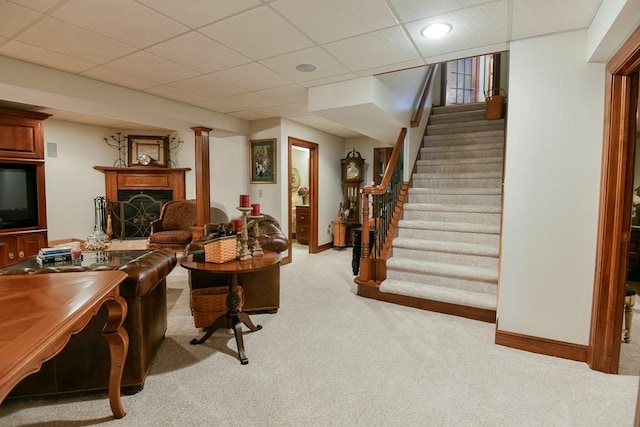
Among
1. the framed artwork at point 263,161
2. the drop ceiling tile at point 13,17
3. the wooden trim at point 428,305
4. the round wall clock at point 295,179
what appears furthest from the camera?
the round wall clock at point 295,179

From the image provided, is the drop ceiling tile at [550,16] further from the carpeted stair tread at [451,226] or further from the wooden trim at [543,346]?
the wooden trim at [543,346]

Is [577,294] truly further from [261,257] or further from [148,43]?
[148,43]

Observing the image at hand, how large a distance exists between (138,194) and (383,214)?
525 cm

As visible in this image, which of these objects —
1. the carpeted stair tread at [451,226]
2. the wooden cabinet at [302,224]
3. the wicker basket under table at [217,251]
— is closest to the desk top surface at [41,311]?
the wicker basket under table at [217,251]

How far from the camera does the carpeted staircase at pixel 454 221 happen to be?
316cm

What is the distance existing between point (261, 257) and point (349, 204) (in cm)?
421

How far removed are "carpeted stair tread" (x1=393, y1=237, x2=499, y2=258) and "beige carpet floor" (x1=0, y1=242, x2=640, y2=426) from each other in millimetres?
740

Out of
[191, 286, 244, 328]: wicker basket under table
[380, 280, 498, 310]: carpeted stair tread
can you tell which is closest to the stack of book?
[191, 286, 244, 328]: wicker basket under table

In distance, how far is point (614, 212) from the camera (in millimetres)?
2043

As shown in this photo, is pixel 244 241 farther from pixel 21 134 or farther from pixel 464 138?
pixel 21 134

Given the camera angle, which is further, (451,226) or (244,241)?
(451,226)

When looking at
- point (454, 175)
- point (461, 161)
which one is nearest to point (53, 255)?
point (454, 175)

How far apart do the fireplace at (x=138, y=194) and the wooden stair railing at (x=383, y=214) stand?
4356 millimetres

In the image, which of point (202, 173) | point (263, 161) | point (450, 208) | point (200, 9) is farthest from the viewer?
point (263, 161)
